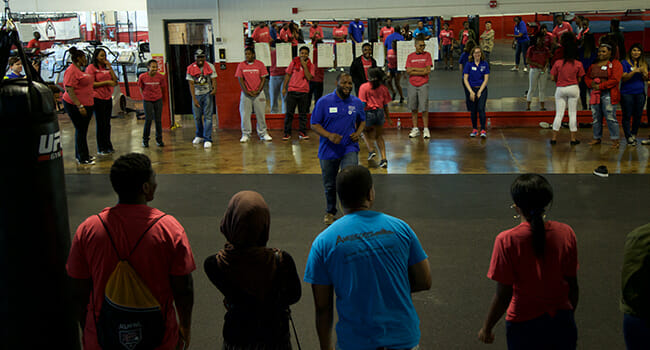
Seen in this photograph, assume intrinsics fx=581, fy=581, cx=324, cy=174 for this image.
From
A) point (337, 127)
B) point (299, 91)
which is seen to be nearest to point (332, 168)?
point (337, 127)

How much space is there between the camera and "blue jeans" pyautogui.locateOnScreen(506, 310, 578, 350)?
9.41ft

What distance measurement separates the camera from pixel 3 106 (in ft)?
9.19

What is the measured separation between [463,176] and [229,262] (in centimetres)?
691

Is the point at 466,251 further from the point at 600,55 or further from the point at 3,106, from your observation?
the point at 600,55

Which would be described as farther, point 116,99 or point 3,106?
point 116,99

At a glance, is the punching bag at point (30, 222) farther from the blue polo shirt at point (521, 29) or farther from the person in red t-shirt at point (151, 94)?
the blue polo shirt at point (521, 29)

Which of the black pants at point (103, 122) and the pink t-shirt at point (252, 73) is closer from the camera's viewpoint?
the black pants at point (103, 122)

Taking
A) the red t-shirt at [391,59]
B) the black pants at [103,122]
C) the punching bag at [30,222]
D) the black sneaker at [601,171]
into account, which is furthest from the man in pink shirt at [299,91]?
the punching bag at [30,222]

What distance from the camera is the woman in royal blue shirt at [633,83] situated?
1013 centimetres

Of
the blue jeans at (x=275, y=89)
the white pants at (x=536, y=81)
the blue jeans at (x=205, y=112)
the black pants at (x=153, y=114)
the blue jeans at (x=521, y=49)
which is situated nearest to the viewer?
the black pants at (x=153, y=114)

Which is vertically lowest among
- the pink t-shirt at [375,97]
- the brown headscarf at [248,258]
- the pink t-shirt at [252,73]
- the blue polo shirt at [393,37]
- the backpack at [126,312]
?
A: the backpack at [126,312]

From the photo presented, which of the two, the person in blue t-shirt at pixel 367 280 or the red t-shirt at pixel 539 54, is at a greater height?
the red t-shirt at pixel 539 54

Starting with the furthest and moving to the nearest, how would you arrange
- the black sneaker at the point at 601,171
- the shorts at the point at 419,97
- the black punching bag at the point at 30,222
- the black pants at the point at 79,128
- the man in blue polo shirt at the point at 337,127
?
the shorts at the point at 419,97 → the black pants at the point at 79,128 → the black sneaker at the point at 601,171 → the man in blue polo shirt at the point at 337,127 → the black punching bag at the point at 30,222

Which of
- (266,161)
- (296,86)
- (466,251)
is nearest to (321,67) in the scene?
(296,86)
